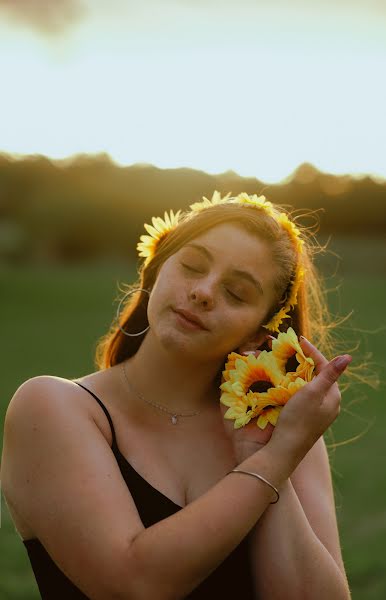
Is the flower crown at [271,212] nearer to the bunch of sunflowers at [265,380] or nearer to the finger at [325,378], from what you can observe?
the bunch of sunflowers at [265,380]

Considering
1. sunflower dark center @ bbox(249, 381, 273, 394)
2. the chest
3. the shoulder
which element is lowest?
the chest

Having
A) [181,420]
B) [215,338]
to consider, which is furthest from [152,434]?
[215,338]

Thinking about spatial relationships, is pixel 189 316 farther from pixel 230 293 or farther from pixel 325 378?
pixel 325 378

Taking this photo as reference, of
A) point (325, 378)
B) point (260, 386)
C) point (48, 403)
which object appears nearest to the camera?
point (48, 403)

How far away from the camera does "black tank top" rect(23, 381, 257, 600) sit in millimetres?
2672

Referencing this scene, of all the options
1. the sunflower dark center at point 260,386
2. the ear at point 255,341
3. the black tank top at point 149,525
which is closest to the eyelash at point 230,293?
the ear at point 255,341

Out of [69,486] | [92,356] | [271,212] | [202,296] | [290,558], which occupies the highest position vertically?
[271,212]

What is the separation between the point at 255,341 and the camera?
3211 mm

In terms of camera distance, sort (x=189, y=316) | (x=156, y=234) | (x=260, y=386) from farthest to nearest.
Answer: (x=156, y=234)
(x=260, y=386)
(x=189, y=316)

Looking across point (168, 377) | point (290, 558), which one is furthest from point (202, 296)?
point (290, 558)

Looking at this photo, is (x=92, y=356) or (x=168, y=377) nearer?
(x=168, y=377)

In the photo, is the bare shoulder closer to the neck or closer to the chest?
the chest

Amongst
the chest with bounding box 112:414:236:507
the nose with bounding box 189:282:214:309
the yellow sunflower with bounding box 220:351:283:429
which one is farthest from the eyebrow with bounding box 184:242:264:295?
the chest with bounding box 112:414:236:507

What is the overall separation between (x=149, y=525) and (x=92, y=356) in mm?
15895
